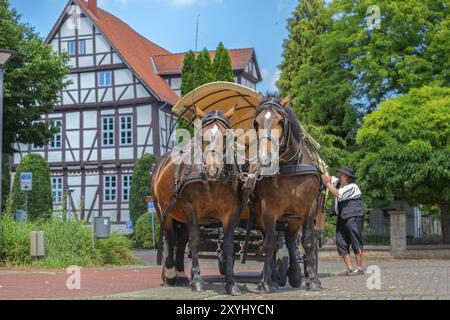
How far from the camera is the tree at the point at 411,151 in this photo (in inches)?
860

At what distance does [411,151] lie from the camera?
71.8 ft

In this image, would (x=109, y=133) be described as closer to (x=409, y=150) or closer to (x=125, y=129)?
(x=125, y=129)

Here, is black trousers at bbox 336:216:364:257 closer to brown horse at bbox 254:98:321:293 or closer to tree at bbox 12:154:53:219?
brown horse at bbox 254:98:321:293

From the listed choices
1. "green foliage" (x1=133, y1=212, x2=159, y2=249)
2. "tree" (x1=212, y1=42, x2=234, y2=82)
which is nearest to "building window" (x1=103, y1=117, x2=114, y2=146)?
"tree" (x1=212, y1=42, x2=234, y2=82)

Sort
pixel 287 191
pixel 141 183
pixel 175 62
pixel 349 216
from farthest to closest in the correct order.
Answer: pixel 175 62 → pixel 141 183 → pixel 349 216 → pixel 287 191

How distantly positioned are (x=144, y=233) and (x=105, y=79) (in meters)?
13.0

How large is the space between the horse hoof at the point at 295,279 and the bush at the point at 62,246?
23.2 ft

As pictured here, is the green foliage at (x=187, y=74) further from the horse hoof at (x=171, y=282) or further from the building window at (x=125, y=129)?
the horse hoof at (x=171, y=282)

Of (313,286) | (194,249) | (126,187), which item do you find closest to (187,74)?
(126,187)

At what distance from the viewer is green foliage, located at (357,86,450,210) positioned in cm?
2184

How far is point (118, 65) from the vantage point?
3906 cm

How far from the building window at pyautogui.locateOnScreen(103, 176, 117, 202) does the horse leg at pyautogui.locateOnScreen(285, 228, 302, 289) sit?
101 feet

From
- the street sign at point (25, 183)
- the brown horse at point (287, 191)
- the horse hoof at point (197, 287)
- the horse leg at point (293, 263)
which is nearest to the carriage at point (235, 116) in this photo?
the horse leg at point (293, 263)
